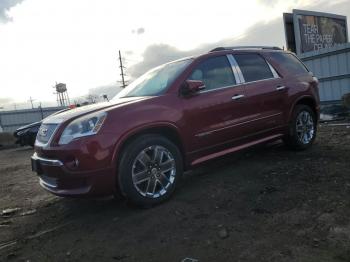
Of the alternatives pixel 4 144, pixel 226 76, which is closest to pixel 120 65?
pixel 4 144

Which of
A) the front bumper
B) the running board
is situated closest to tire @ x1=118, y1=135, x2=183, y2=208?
the front bumper

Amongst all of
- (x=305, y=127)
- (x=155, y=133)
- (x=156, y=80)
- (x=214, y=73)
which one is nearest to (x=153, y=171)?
(x=155, y=133)

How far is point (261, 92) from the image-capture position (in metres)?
6.36

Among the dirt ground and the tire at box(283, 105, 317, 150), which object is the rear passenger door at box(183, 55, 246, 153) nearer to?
the dirt ground

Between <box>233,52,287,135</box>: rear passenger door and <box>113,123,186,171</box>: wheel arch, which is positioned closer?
<box>113,123,186,171</box>: wheel arch

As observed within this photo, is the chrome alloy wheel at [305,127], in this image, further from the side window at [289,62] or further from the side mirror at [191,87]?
the side mirror at [191,87]

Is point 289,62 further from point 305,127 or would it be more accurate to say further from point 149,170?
point 149,170

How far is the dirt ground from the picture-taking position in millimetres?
3648

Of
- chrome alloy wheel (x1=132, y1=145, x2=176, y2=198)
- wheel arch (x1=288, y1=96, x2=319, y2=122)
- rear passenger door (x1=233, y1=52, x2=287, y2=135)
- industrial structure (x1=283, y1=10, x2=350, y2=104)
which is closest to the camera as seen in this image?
→ chrome alloy wheel (x1=132, y1=145, x2=176, y2=198)

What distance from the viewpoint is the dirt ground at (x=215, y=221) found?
3648 mm

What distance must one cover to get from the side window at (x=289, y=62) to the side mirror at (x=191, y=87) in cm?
222

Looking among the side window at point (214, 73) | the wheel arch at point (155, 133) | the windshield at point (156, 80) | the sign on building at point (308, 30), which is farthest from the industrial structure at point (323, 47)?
the wheel arch at point (155, 133)

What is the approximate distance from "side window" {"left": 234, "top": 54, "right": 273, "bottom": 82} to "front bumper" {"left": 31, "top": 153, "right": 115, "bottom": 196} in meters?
2.75

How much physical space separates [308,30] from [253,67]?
1764 centimetres
